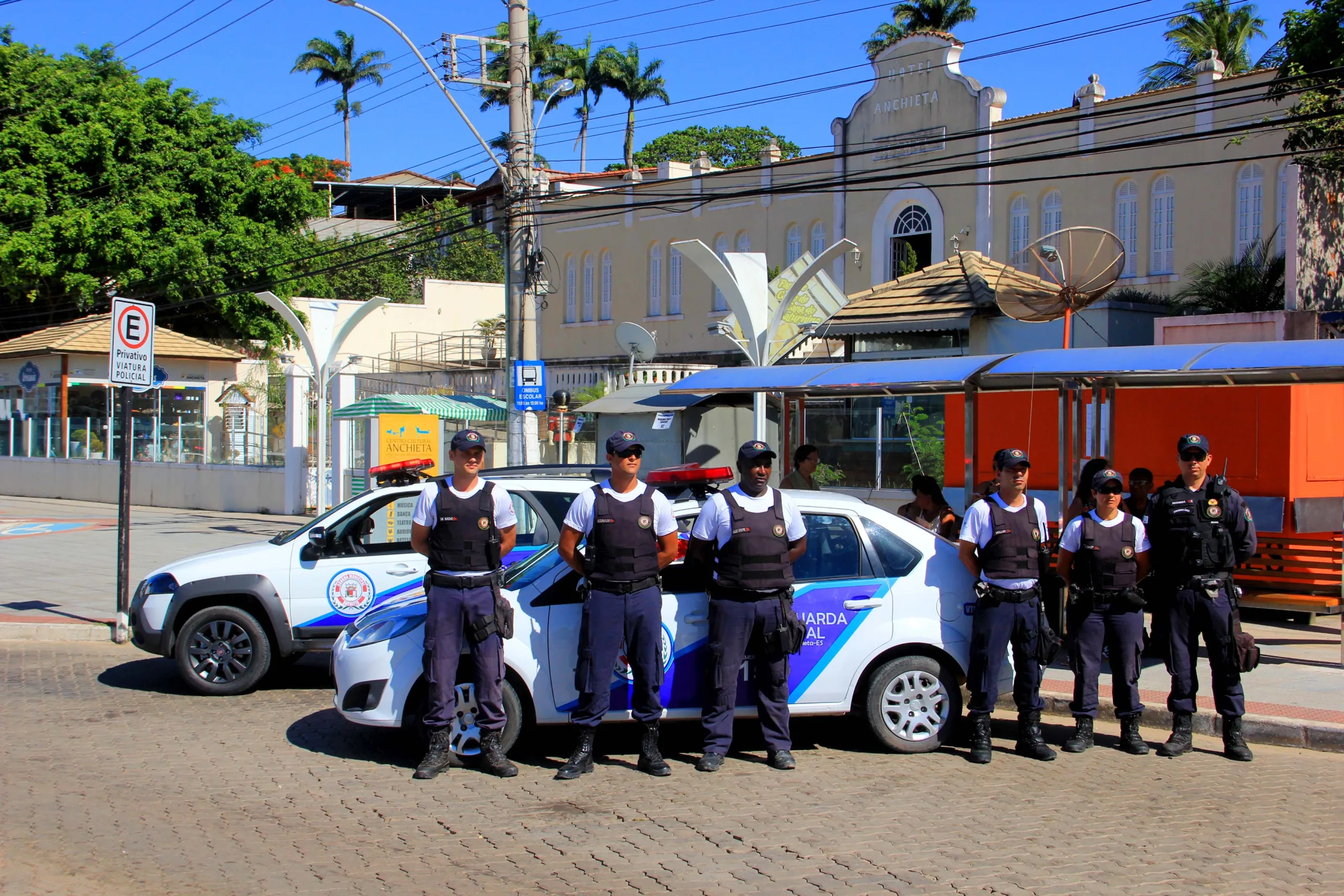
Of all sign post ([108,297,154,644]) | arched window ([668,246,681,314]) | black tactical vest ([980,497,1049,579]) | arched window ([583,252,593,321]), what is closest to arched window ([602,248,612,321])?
arched window ([583,252,593,321])

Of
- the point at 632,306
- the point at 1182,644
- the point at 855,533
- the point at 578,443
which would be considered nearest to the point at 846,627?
the point at 855,533

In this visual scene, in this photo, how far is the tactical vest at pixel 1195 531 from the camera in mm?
7078

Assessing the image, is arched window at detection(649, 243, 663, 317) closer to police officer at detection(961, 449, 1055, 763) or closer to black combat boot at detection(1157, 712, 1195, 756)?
police officer at detection(961, 449, 1055, 763)

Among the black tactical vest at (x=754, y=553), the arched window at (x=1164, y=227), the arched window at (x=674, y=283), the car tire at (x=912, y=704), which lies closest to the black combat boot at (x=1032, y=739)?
the car tire at (x=912, y=704)

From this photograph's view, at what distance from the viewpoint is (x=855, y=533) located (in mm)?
7180

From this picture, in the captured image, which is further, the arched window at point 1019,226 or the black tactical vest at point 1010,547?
the arched window at point 1019,226

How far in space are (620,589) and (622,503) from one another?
0.48 meters

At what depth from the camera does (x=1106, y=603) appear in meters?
7.14

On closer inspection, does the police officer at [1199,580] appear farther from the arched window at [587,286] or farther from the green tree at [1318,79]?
the arched window at [587,286]

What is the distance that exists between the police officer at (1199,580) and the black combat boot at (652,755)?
10.2 ft

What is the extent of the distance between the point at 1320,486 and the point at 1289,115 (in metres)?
9.20

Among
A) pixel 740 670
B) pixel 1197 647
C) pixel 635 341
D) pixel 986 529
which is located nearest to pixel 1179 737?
pixel 1197 647

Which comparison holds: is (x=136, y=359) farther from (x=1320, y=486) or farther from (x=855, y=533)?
(x=1320, y=486)

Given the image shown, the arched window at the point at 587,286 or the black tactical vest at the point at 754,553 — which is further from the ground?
the arched window at the point at 587,286
